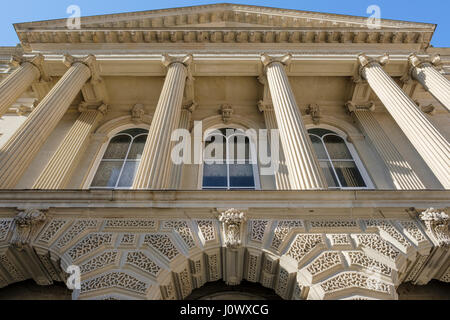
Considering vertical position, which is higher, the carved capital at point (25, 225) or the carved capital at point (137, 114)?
the carved capital at point (137, 114)

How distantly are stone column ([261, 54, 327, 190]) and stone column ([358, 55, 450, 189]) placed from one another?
2878 mm

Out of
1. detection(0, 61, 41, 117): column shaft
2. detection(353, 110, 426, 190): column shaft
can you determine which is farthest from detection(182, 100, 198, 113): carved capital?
detection(353, 110, 426, 190): column shaft

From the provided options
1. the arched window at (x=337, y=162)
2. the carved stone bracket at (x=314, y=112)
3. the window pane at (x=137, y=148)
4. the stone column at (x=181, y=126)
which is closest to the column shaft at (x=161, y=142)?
the stone column at (x=181, y=126)

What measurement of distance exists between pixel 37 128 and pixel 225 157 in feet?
18.6

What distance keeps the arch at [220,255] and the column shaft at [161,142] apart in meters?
0.98

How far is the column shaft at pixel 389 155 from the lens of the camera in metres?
8.22

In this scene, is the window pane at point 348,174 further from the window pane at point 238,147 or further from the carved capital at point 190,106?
the carved capital at point 190,106

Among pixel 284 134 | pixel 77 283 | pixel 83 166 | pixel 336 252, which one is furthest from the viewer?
pixel 83 166

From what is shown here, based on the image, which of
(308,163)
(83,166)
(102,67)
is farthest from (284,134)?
(102,67)

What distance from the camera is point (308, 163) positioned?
6.25m

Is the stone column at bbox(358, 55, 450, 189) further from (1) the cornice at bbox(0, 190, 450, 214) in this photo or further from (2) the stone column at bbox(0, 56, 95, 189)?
(2) the stone column at bbox(0, 56, 95, 189)

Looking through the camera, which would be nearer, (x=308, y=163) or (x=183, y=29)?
(x=308, y=163)

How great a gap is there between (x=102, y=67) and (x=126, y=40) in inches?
65.5
